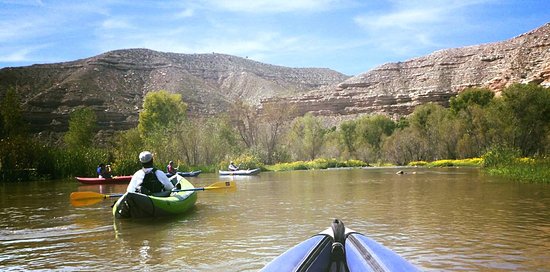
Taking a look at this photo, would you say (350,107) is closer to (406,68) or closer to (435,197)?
(406,68)

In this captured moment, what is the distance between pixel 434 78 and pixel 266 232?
87.8 metres

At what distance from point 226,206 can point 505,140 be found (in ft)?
115

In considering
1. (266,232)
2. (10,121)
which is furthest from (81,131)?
(266,232)

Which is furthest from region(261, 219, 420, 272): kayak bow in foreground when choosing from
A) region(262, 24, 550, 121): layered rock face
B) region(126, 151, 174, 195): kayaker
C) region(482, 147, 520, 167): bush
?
region(262, 24, 550, 121): layered rock face

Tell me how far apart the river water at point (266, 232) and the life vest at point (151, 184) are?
747mm

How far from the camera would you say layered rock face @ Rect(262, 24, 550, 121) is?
75188 mm

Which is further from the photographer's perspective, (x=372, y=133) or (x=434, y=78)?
(x=434, y=78)

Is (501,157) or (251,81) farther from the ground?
(251,81)

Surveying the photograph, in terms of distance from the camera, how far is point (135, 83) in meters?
85.8

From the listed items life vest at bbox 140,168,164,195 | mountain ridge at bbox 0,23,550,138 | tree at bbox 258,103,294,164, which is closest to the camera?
life vest at bbox 140,168,164,195

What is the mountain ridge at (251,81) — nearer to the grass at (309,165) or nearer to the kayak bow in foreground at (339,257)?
the grass at (309,165)

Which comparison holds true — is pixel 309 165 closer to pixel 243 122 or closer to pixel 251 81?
pixel 243 122

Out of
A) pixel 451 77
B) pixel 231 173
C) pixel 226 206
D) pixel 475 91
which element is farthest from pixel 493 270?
pixel 451 77

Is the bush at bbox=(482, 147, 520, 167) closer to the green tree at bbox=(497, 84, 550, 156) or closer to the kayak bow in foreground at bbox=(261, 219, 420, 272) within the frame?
the green tree at bbox=(497, 84, 550, 156)
